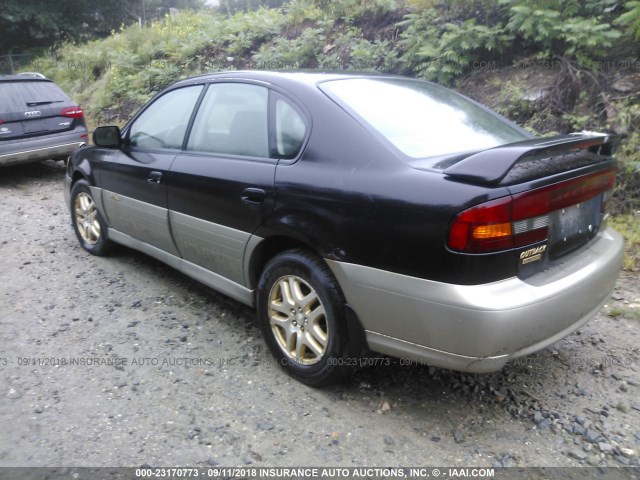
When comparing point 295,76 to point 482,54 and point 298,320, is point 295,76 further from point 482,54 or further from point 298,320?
point 482,54

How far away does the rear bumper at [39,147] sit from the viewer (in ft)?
26.1

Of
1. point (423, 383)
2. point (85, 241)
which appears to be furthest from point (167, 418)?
point (85, 241)

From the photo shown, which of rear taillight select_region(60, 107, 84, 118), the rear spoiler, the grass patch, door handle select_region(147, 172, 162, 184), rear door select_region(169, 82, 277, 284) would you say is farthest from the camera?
rear taillight select_region(60, 107, 84, 118)

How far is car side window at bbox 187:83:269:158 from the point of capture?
11.1 ft

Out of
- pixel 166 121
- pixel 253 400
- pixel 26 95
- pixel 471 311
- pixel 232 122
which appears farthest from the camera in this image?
pixel 26 95

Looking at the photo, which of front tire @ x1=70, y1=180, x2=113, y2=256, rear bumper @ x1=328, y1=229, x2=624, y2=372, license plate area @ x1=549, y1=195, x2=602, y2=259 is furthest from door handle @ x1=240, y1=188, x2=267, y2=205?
front tire @ x1=70, y1=180, x2=113, y2=256

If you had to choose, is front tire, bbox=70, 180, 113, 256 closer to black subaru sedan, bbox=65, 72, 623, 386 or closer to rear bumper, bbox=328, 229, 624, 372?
black subaru sedan, bbox=65, 72, 623, 386

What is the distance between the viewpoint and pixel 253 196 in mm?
3191

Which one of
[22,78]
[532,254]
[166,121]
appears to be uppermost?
[22,78]

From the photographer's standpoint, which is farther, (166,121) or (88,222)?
(88,222)

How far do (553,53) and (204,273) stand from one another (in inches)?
208

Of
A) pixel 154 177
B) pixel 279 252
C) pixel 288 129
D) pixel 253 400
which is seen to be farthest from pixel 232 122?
pixel 253 400

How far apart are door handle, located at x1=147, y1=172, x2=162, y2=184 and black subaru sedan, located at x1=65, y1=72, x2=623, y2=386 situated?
16 mm

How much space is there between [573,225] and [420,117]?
3.34 ft
